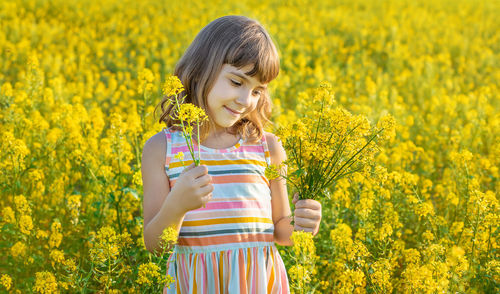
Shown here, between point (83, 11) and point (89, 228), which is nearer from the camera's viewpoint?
point (89, 228)

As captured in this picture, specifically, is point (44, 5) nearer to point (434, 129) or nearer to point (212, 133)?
point (434, 129)

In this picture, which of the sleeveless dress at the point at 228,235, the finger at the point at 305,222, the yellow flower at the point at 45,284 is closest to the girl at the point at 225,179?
the sleeveless dress at the point at 228,235

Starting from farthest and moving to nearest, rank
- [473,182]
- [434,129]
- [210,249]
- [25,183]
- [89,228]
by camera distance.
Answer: [434,129] → [25,183] → [89,228] → [473,182] → [210,249]

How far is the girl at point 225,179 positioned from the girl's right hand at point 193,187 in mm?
219

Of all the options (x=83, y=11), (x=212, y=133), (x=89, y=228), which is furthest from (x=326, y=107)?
(x=83, y=11)

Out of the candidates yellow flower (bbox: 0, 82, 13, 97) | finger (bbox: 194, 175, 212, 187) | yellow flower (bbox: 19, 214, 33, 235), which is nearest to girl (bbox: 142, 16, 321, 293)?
finger (bbox: 194, 175, 212, 187)

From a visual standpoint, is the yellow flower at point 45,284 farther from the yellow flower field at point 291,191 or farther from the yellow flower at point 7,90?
the yellow flower at point 7,90

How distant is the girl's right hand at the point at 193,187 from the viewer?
1433mm

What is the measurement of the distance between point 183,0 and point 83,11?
3129 millimetres

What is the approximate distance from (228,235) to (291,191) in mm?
1029

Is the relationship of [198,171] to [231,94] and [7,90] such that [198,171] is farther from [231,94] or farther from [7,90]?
[7,90]

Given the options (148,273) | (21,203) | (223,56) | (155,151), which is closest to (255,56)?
(223,56)

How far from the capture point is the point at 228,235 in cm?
181

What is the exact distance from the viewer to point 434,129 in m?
4.23
